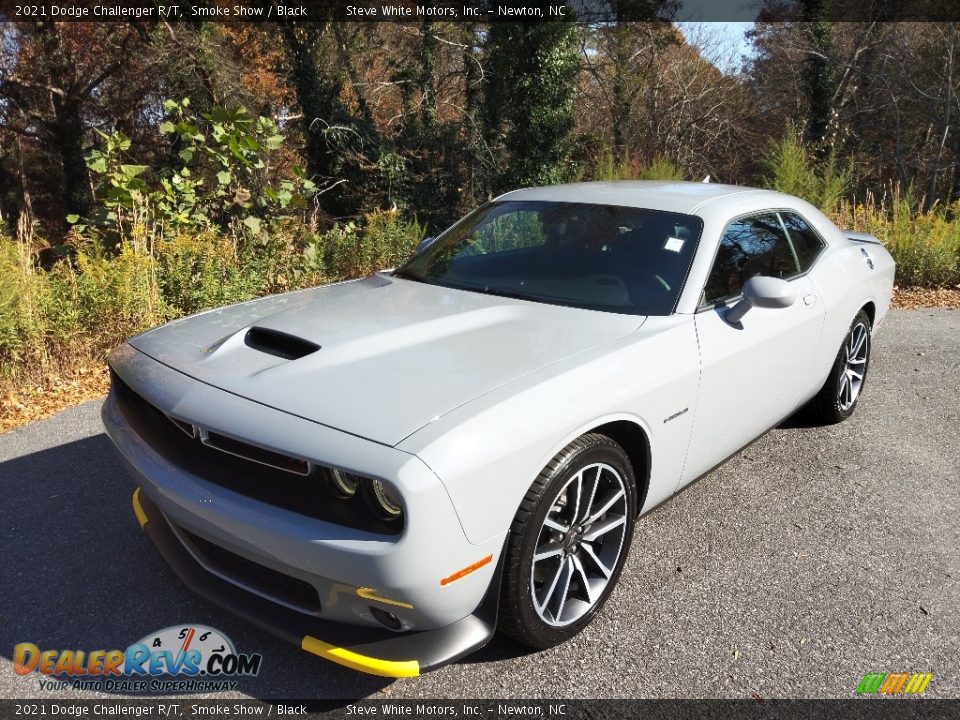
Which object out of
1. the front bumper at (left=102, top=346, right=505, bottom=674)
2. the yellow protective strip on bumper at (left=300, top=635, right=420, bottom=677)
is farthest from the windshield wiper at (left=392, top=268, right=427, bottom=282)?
the yellow protective strip on bumper at (left=300, top=635, right=420, bottom=677)

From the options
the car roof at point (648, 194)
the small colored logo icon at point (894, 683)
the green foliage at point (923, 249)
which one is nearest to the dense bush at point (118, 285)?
the car roof at point (648, 194)

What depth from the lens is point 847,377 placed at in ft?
15.3

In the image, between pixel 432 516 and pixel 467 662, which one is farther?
pixel 467 662

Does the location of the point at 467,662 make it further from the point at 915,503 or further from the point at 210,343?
the point at 915,503

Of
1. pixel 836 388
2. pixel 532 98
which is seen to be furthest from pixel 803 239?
pixel 532 98

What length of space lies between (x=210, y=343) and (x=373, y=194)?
13.3 m

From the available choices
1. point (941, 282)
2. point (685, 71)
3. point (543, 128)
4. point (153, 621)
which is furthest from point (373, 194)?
point (153, 621)

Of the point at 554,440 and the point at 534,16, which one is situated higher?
the point at 534,16

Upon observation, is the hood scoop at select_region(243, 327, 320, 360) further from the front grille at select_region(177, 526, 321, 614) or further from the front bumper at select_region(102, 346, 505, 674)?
the front grille at select_region(177, 526, 321, 614)

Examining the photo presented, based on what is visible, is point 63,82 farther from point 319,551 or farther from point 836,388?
point 319,551

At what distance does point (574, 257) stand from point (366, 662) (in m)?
2.06

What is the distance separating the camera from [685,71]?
22.5 meters

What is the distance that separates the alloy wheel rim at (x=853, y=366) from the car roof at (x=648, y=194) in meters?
1.07

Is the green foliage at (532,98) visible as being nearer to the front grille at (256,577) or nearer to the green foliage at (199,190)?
the green foliage at (199,190)
